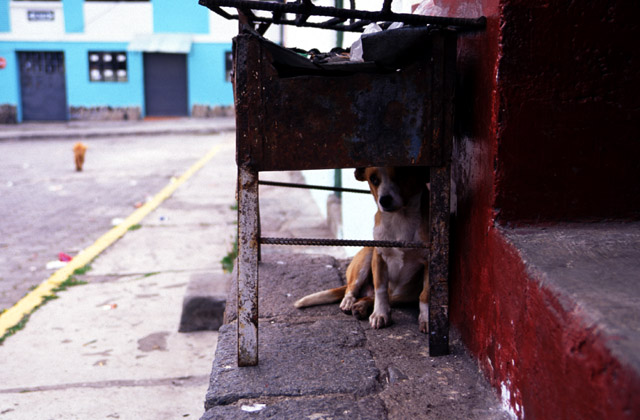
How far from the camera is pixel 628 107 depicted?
6.72 feet

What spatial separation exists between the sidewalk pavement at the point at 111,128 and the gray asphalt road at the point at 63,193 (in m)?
2.47

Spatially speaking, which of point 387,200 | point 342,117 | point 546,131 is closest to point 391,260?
point 387,200

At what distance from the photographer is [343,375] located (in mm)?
2385

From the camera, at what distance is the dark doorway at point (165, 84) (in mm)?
25172

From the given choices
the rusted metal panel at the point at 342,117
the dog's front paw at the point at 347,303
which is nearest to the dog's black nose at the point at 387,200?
the rusted metal panel at the point at 342,117

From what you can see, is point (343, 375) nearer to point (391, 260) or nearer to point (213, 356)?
point (391, 260)

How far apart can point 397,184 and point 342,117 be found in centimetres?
57

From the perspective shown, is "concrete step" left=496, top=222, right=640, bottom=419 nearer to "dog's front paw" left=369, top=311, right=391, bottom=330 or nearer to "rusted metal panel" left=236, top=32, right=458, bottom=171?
"rusted metal panel" left=236, top=32, right=458, bottom=171

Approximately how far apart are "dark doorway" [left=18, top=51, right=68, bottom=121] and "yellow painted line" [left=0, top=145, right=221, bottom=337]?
17539 millimetres

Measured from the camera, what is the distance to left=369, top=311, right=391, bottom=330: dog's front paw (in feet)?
9.36

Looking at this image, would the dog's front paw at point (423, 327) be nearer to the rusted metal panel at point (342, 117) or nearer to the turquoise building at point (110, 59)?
the rusted metal panel at point (342, 117)

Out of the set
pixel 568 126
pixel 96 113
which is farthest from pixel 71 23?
pixel 568 126

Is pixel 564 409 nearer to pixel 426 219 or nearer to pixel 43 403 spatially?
pixel 426 219

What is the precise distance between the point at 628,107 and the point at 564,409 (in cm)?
104
